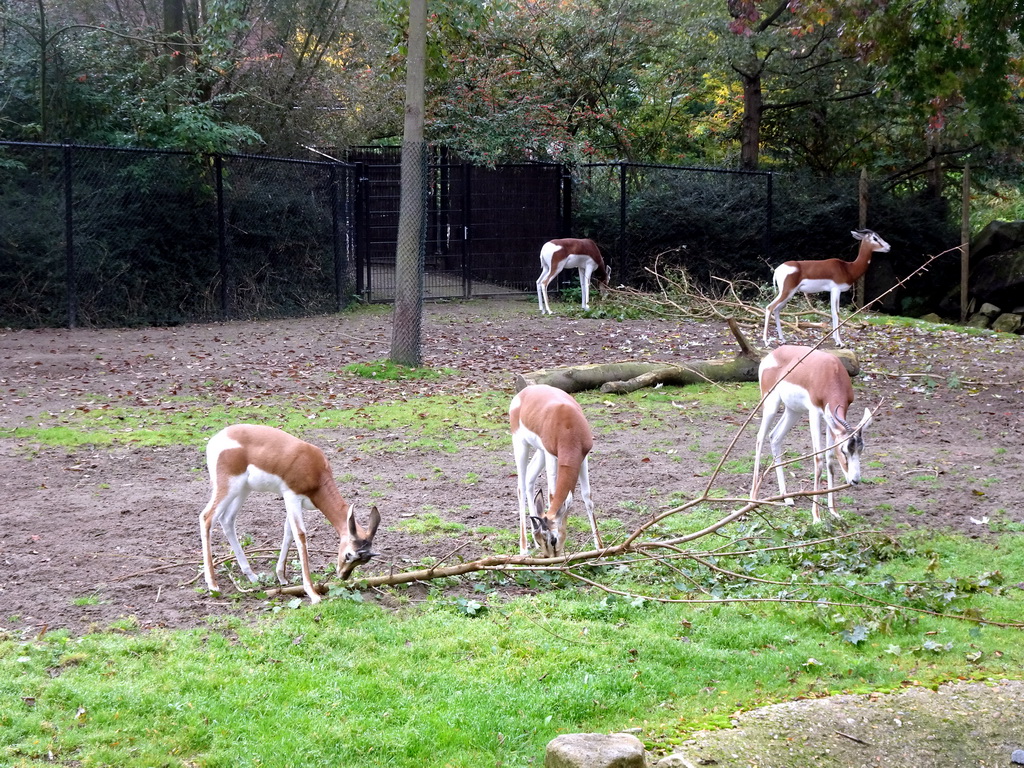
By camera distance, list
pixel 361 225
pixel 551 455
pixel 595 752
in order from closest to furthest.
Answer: pixel 595 752 < pixel 551 455 < pixel 361 225

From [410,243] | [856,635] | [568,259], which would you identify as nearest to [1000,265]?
[568,259]

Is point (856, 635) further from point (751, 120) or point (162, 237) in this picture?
point (751, 120)

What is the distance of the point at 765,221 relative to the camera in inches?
846

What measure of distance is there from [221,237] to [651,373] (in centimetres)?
849

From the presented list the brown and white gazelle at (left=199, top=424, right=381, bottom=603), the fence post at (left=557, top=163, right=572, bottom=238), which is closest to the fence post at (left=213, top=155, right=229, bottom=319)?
the fence post at (left=557, top=163, right=572, bottom=238)

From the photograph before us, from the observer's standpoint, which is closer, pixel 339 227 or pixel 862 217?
pixel 339 227

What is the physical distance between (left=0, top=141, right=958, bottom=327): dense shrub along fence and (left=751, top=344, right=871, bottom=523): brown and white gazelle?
37.4ft

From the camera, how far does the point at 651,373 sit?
38.6 ft

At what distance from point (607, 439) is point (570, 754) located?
585cm

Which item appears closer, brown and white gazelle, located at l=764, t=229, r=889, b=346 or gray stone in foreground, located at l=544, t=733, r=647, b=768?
gray stone in foreground, located at l=544, t=733, r=647, b=768

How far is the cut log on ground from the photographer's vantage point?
37.2 ft

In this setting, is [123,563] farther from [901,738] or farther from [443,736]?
[901,738]

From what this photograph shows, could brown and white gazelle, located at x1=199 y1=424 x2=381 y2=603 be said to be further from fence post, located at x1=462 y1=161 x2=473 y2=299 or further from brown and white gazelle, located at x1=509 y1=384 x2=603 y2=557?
fence post, located at x1=462 y1=161 x2=473 y2=299

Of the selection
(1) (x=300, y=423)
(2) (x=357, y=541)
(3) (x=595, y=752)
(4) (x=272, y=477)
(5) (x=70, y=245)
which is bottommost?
(3) (x=595, y=752)
